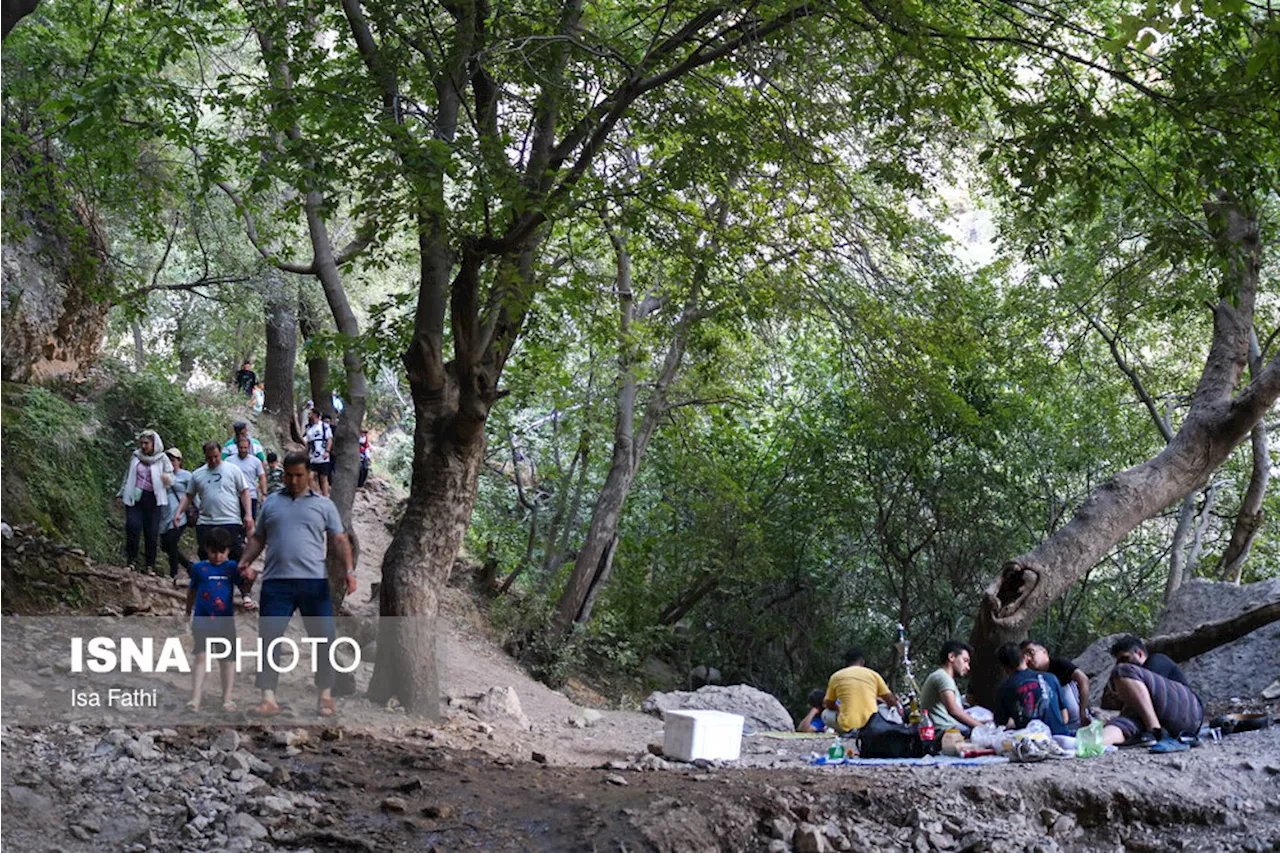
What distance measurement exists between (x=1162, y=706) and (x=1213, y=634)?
385cm

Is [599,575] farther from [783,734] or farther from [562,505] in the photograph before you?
[783,734]

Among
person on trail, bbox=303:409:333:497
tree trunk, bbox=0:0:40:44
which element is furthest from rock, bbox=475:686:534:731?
tree trunk, bbox=0:0:40:44

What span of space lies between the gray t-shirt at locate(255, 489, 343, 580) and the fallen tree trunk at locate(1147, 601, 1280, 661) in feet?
29.9

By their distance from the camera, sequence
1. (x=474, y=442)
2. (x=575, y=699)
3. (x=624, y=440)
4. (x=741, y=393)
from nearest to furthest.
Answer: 1. (x=474, y=442)
2. (x=575, y=699)
3. (x=624, y=440)
4. (x=741, y=393)

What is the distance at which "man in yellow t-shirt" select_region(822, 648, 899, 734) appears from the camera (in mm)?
10000

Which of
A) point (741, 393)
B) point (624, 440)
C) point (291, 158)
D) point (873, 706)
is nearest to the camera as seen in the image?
point (291, 158)

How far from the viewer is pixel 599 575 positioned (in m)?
15.8

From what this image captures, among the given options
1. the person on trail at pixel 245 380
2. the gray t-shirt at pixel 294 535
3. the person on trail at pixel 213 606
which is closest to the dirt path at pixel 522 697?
the person on trail at pixel 213 606

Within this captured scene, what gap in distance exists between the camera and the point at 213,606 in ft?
24.2

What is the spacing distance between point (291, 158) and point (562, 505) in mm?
11182

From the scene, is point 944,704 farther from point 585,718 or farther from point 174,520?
point 174,520

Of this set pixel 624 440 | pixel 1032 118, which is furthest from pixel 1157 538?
pixel 1032 118

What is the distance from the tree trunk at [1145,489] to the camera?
11.0 metres

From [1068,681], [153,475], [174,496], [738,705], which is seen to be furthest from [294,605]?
[738,705]
